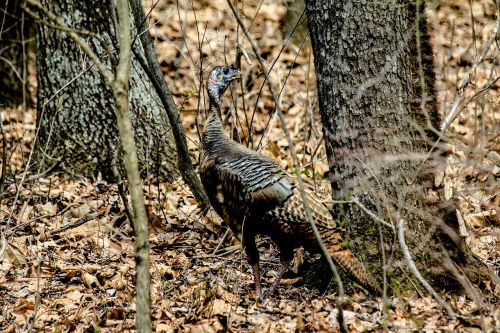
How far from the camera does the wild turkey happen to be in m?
4.84

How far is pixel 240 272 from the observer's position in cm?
576

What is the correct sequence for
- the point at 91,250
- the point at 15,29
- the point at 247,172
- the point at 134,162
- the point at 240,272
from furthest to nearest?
1. the point at 15,29
2. the point at 91,250
3. the point at 240,272
4. the point at 247,172
5. the point at 134,162

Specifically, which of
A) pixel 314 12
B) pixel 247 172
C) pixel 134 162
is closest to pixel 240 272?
pixel 247 172

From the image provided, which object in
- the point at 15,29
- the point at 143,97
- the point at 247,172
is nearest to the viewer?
the point at 247,172

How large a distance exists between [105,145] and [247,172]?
2771mm

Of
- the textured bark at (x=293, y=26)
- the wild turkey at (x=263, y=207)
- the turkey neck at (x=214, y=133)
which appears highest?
the textured bark at (x=293, y=26)

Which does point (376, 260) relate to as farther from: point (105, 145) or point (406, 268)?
point (105, 145)

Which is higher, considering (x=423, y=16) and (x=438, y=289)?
(x=423, y=16)

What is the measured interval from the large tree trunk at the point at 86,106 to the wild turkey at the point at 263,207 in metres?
2.13

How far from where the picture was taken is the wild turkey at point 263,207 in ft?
15.9

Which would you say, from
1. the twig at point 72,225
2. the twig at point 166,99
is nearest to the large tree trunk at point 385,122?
the twig at point 166,99

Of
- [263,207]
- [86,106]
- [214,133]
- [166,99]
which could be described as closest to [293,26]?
[86,106]

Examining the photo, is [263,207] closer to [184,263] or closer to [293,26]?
[184,263]

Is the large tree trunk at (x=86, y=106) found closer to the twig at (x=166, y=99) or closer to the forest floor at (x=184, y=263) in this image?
the forest floor at (x=184, y=263)
